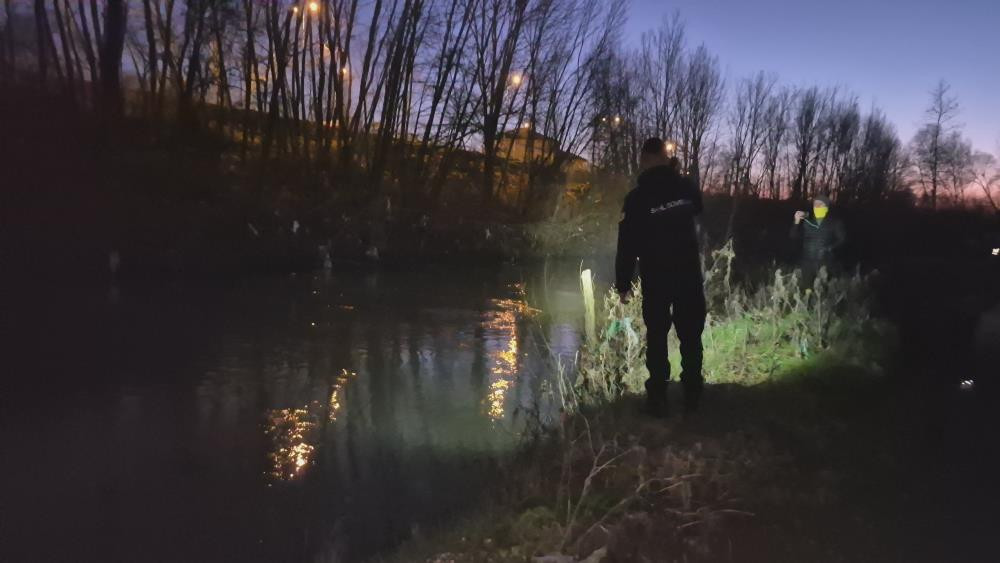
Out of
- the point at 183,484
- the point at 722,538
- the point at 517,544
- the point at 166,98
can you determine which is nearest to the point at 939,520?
the point at 722,538

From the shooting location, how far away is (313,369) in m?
9.03

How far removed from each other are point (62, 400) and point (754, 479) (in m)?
6.41

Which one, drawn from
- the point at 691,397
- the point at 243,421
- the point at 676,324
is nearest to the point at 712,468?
the point at 691,397

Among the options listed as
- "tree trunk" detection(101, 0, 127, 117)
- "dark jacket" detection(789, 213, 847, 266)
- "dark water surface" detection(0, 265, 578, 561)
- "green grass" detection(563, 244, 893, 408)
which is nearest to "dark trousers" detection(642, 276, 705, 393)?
"green grass" detection(563, 244, 893, 408)

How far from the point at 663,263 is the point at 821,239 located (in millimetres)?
6385

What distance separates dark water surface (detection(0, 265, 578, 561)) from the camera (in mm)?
4816

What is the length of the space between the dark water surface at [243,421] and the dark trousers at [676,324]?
57.8 inches

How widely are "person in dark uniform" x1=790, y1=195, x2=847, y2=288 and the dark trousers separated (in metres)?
5.83

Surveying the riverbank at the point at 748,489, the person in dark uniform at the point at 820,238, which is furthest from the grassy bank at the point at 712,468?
the person in dark uniform at the point at 820,238

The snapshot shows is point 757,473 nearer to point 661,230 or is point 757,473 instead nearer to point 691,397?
point 691,397

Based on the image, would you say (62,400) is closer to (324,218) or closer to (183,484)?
(183,484)

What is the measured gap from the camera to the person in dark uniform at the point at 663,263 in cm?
532

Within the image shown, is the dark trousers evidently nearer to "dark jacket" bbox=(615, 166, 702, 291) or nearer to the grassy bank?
"dark jacket" bbox=(615, 166, 702, 291)

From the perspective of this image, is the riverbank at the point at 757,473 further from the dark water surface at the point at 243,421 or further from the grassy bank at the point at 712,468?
the dark water surface at the point at 243,421
